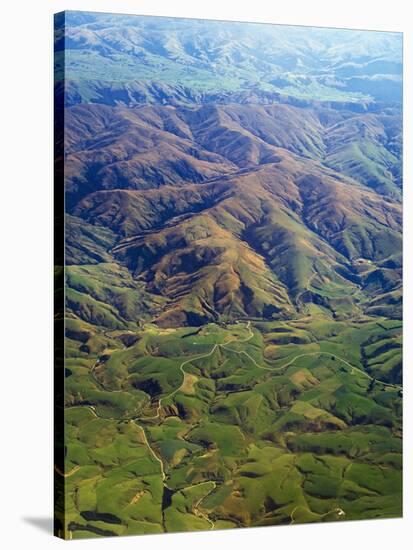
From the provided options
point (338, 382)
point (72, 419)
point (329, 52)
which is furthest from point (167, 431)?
point (329, 52)

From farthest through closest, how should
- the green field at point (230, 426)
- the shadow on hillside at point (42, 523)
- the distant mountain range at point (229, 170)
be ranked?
the shadow on hillside at point (42, 523) → the distant mountain range at point (229, 170) → the green field at point (230, 426)

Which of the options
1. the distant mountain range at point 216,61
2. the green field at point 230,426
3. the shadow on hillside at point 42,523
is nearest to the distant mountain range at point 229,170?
the distant mountain range at point 216,61

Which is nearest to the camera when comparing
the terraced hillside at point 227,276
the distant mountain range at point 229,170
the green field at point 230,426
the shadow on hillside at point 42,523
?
the green field at point 230,426

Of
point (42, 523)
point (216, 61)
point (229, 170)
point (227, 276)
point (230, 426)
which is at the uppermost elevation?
point (216, 61)

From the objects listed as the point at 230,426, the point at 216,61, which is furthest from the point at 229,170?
the point at 230,426

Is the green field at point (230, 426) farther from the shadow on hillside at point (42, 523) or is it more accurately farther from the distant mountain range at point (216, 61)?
the distant mountain range at point (216, 61)

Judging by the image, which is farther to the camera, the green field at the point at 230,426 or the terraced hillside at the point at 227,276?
the terraced hillside at the point at 227,276

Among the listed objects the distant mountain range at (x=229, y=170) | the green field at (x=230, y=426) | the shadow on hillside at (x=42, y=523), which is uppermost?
the distant mountain range at (x=229, y=170)

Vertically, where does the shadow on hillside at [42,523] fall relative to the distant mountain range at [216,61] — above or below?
below

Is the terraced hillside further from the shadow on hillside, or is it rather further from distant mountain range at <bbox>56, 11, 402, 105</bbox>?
the shadow on hillside

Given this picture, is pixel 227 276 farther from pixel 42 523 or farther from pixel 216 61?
pixel 42 523
